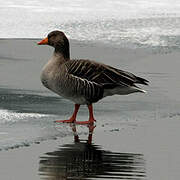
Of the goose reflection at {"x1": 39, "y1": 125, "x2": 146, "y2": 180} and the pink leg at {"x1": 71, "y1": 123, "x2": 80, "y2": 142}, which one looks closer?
the goose reflection at {"x1": 39, "y1": 125, "x2": 146, "y2": 180}

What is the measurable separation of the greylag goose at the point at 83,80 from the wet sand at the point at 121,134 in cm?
41

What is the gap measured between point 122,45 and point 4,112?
26.2ft

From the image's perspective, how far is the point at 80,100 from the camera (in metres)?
9.86

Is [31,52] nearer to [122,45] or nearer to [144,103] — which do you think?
[122,45]

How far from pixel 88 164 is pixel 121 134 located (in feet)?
5.64

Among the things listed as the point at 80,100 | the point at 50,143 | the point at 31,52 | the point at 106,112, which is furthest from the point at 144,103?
the point at 31,52

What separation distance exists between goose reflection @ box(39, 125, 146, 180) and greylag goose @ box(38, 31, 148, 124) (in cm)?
180

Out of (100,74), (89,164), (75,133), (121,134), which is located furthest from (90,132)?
(89,164)

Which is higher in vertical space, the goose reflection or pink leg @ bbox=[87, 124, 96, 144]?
pink leg @ bbox=[87, 124, 96, 144]

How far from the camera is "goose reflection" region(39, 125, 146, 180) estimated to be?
6.66m

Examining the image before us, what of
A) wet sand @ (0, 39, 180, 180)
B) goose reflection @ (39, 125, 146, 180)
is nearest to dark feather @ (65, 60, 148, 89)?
wet sand @ (0, 39, 180, 180)

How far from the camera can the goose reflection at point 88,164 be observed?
6664 mm

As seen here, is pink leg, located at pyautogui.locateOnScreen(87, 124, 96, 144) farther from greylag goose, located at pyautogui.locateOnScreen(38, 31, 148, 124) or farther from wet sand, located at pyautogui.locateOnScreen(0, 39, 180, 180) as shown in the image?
greylag goose, located at pyautogui.locateOnScreen(38, 31, 148, 124)

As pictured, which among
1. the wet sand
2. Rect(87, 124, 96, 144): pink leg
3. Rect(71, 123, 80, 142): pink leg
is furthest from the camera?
Rect(71, 123, 80, 142): pink leg
